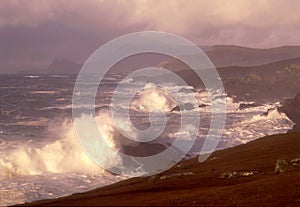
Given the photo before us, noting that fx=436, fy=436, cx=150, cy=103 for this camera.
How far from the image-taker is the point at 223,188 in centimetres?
2623

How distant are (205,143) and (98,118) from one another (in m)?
22.4

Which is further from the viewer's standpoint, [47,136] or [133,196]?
[47,136]

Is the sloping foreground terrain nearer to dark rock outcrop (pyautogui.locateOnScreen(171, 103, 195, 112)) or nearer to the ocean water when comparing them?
the ocean water

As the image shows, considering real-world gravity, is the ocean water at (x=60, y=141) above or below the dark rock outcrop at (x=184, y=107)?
below

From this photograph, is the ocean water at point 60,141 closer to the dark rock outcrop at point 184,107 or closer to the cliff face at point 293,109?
the dark rock outcrop at point 184,107

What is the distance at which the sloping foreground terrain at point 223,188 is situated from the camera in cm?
2282

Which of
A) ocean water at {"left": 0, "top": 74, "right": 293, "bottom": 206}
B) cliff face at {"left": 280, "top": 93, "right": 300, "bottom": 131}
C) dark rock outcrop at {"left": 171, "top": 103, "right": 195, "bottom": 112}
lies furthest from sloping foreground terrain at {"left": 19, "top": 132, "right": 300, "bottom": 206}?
dark rock outcrop at {"left": 171, "top": 103, "right": 195, "bottom": 112}

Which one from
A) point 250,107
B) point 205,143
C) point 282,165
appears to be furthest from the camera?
point 250,107

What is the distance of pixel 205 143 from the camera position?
76625 mm

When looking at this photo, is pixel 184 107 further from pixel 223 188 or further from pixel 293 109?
pixel 223 188

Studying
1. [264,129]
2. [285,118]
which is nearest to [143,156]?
[264,129]

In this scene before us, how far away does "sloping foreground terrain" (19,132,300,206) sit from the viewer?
22822 millimetres

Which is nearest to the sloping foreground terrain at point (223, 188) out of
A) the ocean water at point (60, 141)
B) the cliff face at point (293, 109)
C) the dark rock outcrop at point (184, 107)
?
the ocean water at point (60, 141)

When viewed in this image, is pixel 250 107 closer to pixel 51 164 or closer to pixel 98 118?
pixel 98 118
